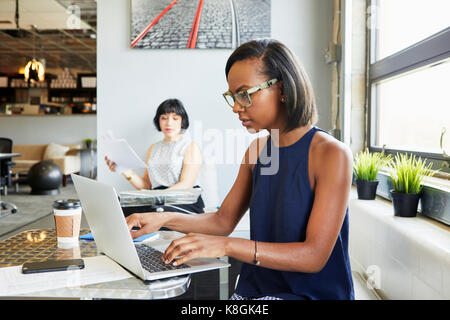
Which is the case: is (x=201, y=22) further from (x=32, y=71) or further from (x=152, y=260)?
(x=32, y=71)

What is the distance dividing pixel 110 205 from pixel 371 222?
1.25 meters

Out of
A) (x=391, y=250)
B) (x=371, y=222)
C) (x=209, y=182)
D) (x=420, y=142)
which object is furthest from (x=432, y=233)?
(x=209, y=182)

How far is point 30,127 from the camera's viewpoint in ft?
31.6

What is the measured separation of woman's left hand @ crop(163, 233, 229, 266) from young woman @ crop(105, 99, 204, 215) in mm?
1933

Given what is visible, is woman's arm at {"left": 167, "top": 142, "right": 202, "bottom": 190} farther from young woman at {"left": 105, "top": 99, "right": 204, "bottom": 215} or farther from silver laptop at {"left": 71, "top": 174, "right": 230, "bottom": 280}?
silver laptop at {"left": 71, "top": 174, "right": 230, "bottom": 280}

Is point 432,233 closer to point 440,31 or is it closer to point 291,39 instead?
point 440,31

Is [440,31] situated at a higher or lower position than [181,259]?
higher

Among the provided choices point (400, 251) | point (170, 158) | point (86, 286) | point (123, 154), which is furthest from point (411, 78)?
point (86, 286)

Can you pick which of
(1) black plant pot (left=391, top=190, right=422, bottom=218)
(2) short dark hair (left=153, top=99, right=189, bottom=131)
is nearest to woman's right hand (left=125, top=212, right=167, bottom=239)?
(1) black plant pot (left=391, top=190, right=422, bottom=218)

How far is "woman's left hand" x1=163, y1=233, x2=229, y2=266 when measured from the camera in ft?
3.22

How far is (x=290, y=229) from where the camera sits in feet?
3.79

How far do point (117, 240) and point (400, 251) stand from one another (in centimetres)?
101

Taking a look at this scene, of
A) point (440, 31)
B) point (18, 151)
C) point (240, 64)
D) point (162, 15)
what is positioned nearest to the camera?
point (240, 64)

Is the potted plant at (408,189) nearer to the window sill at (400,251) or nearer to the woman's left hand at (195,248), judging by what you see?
the window sill at (400,251)
